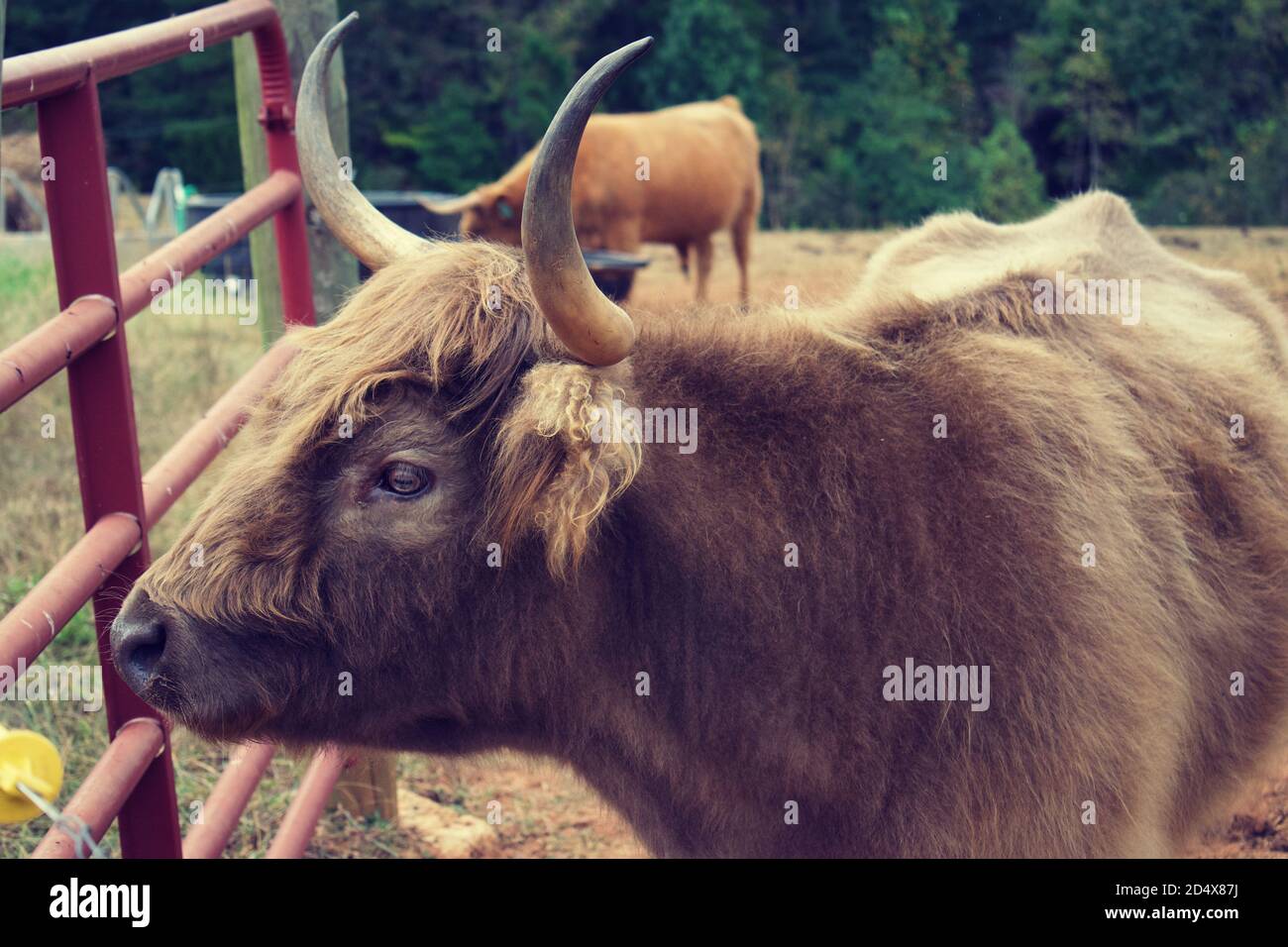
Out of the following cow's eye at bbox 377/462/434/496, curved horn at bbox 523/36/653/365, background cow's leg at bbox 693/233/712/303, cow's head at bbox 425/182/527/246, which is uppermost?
curved horn at bbox 523/36/653/365

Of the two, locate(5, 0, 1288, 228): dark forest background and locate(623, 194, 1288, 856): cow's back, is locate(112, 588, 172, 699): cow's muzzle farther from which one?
locate(5, 0, 1288, 228): dark forest background

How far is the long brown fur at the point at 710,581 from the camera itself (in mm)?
2457

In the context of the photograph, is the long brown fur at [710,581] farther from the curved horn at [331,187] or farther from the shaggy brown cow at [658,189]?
the shaggy brown cow at [658,189]

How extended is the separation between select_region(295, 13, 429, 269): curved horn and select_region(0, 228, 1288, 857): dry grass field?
617mm

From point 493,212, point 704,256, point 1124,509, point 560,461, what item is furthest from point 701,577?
point 704,256

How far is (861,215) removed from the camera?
17.3 meters

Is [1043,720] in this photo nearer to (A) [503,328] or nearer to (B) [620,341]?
(B) [620,341]

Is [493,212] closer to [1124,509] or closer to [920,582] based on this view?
[1124,509]

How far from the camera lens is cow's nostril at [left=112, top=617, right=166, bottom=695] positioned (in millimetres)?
2369

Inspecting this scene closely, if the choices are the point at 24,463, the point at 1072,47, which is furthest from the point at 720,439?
the point at 1072,47

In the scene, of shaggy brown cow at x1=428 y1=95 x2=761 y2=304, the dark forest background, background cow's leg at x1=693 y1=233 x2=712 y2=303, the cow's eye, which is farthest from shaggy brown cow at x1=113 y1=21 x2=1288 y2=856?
the dark forest background

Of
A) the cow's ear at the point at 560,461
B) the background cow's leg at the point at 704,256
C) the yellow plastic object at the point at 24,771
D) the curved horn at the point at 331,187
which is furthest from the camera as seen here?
the background cow's leg at the point at 704,256

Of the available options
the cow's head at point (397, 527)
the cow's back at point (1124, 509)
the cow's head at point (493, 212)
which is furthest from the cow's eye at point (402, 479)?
the cow's head at point (493, 212)

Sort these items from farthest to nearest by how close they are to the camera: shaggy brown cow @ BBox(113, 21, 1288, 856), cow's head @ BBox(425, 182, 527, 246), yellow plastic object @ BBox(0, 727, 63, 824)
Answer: cow's head @ BBox(425, 182, 527, 246)
shaggy brown cow @ BBox(113, 21, 1288, 856)
yellow plastic object @ BBox(0, 727, 63, 824)
